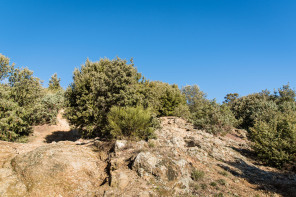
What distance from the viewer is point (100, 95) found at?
15.6 m

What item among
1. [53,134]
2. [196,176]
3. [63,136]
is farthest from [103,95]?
[53,134]

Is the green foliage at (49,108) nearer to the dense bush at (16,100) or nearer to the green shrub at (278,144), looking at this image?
the dense bush at (16,100)

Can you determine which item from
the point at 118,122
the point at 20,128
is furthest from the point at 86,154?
the point at 20,128

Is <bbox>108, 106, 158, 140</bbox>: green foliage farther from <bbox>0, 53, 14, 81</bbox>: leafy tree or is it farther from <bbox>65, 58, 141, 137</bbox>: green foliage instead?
<bbox>0, 53, 14, 81</bbox>: leafy tree

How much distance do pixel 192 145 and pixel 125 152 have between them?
23.6 feet

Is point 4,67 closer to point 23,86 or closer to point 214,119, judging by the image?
point 23,86

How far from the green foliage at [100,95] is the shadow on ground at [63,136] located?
24.6 feet

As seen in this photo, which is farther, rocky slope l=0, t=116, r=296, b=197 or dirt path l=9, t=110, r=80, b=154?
dirt path l=9, t=110, r=80, b=154

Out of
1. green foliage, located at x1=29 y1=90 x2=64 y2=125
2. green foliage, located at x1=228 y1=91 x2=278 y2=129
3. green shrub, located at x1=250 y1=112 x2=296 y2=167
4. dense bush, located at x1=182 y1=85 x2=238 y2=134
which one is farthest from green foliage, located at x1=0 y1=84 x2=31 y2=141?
green foliage, located at x1=228 y1=91 x2=278 y2=129

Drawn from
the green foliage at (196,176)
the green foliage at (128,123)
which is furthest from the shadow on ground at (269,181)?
the green foliage at (128,123)

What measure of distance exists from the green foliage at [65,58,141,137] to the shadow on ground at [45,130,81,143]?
7506 millimetres

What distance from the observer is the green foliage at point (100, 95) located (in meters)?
14.8

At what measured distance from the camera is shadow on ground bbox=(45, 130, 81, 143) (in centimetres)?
2223

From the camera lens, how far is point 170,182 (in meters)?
6.43
